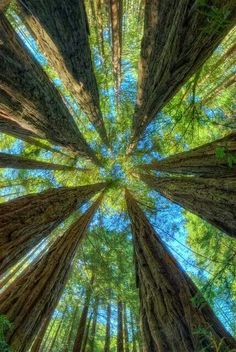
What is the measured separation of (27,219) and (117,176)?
3.69 meters

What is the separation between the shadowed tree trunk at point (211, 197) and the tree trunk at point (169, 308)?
2.40 feet

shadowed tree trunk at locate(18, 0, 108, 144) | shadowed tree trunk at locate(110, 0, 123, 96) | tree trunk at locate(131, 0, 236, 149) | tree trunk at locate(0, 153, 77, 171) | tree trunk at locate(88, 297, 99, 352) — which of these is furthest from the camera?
tree trunk at locate(88, 297, 99, 352)

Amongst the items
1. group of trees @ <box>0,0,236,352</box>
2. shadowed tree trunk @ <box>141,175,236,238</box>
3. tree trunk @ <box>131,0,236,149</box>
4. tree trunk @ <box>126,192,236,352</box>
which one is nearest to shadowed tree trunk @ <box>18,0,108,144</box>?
group of trees @ <box>0,0,236,352</box>

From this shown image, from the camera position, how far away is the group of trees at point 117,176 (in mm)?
3551

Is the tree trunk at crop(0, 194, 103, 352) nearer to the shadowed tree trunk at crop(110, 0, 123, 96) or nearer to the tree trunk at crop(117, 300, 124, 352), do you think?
the tree trunk at crop(117, 300, 124, 352)

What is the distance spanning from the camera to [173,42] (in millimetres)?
3594

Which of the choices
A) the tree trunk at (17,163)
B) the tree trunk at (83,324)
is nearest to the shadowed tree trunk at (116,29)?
the tree trunk at (17,163)

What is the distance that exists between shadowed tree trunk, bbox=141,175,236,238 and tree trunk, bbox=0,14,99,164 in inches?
66.7

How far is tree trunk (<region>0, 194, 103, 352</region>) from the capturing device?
3.53m

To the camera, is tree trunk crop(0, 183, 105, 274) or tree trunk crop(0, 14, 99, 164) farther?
tree trunk crop(0, 183, 105, 274)

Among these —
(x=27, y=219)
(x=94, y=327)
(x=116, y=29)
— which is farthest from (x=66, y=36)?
(x=94, y=327)

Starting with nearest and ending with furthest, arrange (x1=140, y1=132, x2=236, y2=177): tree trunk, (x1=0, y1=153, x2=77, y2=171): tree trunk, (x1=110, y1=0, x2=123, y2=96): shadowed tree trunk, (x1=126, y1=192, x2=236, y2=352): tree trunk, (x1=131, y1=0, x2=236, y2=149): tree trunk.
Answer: (x1=131, y1=0, x2=236, y2=149): tree trunk, (x1=126, y1=192, x2=236, y2=352): tree trunk, (x1=140, y1=132, x2=236, y2=177): tree trunk, (x1=110, y1=0, x2=123, y2=96): shadowed tree trunk, (x1=0, y1=153, x2=77, y2=171): tree trunk

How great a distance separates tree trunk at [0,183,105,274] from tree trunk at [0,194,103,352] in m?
0.34

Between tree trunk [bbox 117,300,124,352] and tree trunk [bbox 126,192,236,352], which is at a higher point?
tree trunk [bbox 117,300,124,352]
